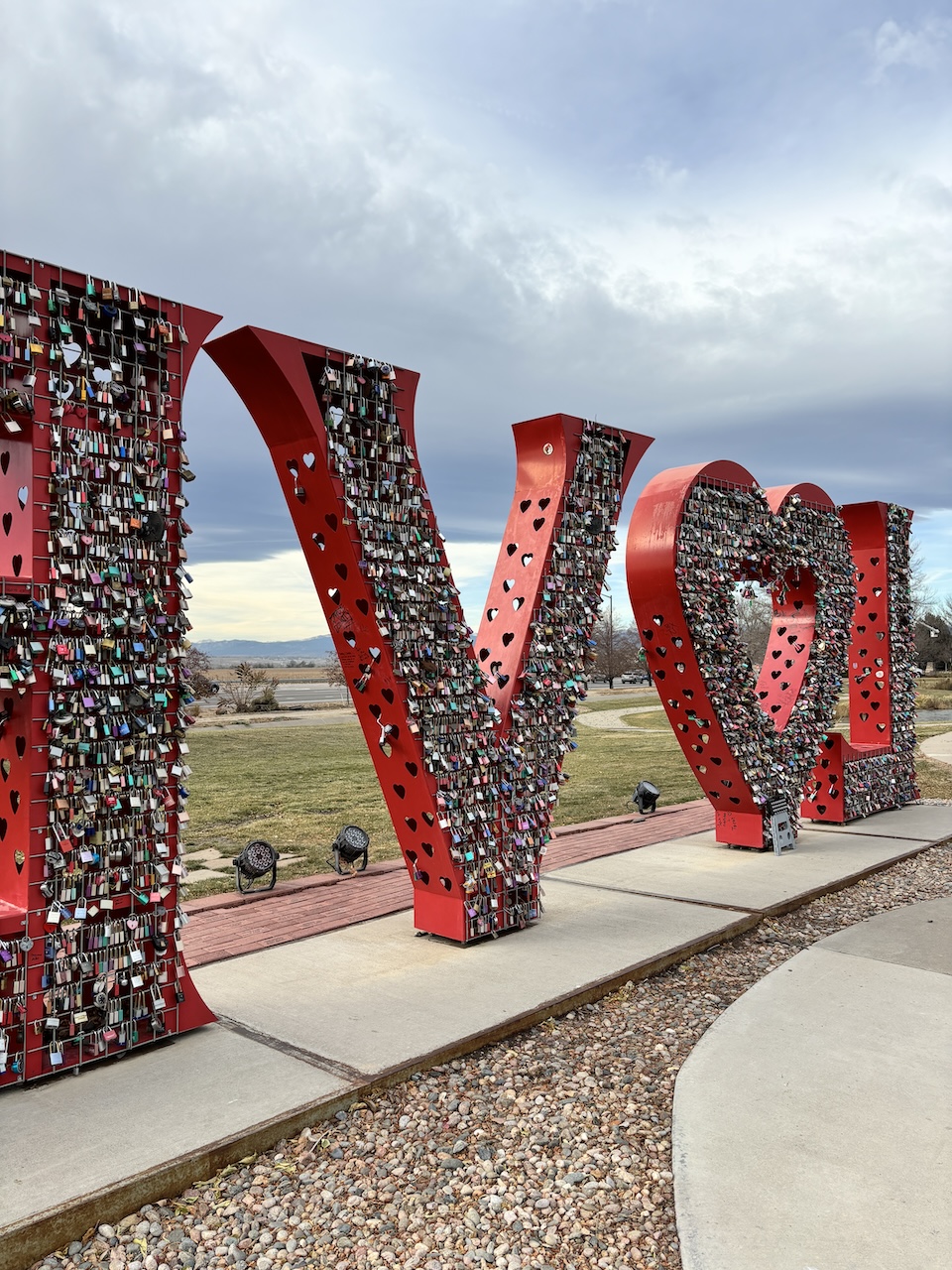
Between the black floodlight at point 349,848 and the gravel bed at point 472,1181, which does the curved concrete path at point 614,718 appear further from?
the gravel bed at point 472,1181

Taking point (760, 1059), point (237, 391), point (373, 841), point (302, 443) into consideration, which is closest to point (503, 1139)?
point (760, 1059)

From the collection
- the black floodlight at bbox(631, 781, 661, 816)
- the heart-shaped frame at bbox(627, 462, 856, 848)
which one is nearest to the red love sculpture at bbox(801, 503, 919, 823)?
the heart-shaped frame at bbox(627, 462, 856, 848)

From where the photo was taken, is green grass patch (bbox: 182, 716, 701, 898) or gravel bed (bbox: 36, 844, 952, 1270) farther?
green grass patch (bbox: 182, 716, 701, 898)

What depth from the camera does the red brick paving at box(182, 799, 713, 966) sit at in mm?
5238

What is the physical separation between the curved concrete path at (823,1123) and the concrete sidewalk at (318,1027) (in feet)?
2.56

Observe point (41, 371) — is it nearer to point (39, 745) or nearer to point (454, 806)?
point (39, 745)

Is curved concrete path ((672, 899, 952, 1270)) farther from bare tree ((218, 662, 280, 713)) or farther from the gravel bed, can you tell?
bare tree ((218, 662, 280, 713))

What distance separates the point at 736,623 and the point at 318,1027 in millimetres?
4674

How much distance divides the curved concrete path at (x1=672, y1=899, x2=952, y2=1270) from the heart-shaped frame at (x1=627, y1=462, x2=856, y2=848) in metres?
2.47

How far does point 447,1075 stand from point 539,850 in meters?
1.90

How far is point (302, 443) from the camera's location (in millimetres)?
4492

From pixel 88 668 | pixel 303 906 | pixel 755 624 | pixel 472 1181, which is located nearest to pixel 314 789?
pixel 303 906

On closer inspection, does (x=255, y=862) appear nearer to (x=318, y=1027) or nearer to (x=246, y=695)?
(x=318, y=1027)

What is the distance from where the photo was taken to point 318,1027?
3973mm
